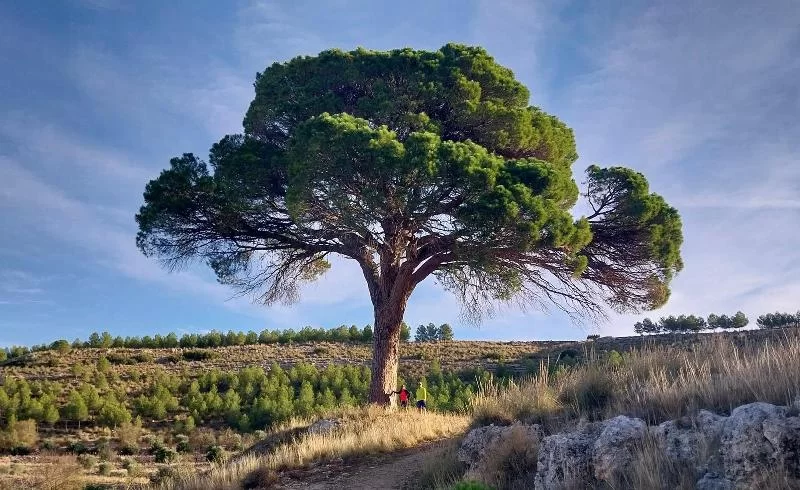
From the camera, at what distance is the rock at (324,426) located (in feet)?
48.3

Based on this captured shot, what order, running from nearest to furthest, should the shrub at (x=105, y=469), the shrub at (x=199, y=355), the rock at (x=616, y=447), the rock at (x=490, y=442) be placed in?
the rock at (x=616, y=447) → the rock at (x=490, y=442) → the shrub at (x=105, y=469) → the shrub at (x=199, y=355)

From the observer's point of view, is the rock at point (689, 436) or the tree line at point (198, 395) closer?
the rock at point (689, 436)

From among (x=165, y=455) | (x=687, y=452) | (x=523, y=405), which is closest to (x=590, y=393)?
(x=523, y=405)

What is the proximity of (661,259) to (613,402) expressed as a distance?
10.6 metres

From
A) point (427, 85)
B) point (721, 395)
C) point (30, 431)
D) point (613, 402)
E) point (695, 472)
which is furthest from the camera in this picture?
point (30, 431)

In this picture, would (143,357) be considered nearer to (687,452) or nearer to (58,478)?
(58,478)

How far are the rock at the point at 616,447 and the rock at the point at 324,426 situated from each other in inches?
337

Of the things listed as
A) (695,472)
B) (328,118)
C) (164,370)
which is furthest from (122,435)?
(695,472)

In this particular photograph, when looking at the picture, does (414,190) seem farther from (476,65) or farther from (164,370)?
(164,370)

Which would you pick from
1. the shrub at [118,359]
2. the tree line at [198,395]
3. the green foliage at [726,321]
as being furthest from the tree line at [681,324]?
the shrub at [118,359]

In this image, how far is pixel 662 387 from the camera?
8.50 meters

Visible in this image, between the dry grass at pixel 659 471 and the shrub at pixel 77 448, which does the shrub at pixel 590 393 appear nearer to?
the dry grass at pixel 659 471

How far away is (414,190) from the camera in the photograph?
1570cm

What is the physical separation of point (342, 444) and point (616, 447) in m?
7.43
